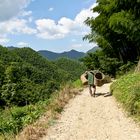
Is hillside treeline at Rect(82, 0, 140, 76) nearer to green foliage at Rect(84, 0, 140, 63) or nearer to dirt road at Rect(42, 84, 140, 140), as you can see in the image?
green foliage at Rect(84, 0, 140, 63)

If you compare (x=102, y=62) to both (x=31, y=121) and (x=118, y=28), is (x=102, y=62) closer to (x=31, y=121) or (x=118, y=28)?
(x=118, y=28)

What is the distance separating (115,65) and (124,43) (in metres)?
2.19

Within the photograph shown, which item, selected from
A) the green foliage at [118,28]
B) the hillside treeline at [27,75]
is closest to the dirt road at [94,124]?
the green foliage at [118,28]

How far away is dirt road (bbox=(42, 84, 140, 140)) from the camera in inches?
451

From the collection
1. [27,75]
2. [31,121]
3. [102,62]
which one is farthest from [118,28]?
[27,75]

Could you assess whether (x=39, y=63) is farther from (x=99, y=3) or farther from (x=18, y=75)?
(x=99, y=3)

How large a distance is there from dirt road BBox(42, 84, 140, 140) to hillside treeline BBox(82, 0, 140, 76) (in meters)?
8.74

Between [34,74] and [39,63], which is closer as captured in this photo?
[34,74]

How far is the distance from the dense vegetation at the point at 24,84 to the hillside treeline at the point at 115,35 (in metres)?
4.12

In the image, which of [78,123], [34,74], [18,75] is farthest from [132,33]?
[34,74]

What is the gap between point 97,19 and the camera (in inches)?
1259

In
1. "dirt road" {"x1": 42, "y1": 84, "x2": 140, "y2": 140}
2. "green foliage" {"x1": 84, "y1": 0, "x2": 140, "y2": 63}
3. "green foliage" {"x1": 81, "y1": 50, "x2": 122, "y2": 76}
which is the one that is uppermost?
"green foliage" {"x1": 84, "y1": 0, "x2": 140, "y2": 63}

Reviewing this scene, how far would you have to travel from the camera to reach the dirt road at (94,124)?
1145cm

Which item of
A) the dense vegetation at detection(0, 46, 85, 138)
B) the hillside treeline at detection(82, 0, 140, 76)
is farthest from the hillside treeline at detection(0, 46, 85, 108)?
the hillside treeline at detection(82, 0, 140, 76)
